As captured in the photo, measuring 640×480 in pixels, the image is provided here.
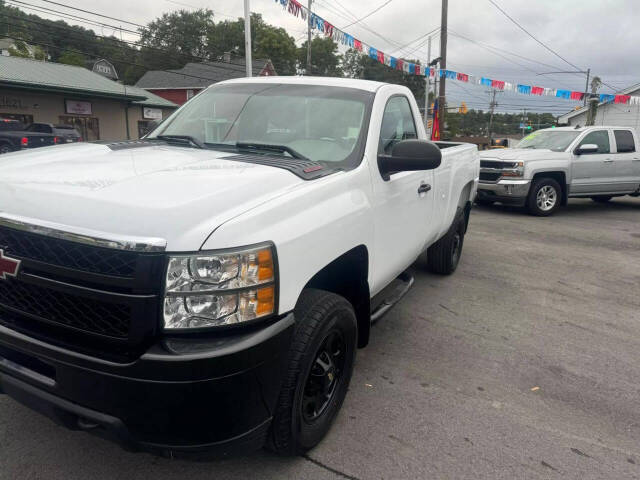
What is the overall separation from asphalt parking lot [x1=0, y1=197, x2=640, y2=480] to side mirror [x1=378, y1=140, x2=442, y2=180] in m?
1.43

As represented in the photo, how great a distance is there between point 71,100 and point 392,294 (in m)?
29.0

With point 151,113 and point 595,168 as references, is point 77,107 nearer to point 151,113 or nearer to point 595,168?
point 151,113

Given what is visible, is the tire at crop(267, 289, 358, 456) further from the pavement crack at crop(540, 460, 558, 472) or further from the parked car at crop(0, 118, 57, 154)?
the parked car at crop(0, 118, 57, 154)

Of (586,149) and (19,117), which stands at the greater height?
(19,117)

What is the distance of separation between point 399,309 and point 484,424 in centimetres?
187

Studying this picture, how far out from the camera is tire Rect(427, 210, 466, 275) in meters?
5.43

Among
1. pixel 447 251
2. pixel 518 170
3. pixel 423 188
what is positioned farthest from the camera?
pixel 518 170

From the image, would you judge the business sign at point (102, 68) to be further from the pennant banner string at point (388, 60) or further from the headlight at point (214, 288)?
the headlight at point (214, 288)

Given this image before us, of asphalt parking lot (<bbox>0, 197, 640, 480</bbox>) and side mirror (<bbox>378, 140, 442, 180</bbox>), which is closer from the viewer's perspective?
asphalt parking lot (<bbox>0, 197, 640, 480</bbox>)

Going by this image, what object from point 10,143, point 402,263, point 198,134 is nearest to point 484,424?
point 402,263

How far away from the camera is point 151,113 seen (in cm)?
3350

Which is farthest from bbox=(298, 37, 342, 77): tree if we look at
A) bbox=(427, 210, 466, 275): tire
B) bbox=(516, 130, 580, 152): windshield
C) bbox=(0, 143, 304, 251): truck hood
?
bbox=(0, 143, 304, 251): truck hood

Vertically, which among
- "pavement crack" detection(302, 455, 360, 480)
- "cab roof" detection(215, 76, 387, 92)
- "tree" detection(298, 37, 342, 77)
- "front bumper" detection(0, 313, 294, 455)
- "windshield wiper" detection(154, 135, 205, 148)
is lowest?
"pavement crack" detection(302, 455, 360, 480)

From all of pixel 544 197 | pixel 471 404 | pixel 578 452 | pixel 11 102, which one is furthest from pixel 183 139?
pixel 11 102
